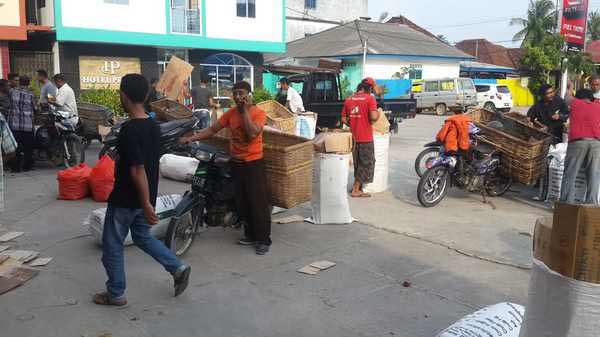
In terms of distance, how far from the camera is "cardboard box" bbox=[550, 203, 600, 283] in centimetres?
208

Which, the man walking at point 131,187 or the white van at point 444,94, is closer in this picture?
the man walking at point 131,187

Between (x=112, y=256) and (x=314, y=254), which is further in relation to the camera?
(x=314, y=254)

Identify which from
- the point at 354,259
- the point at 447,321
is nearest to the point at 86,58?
the point at 354,259

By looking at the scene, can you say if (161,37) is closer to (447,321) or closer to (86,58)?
(86,58)

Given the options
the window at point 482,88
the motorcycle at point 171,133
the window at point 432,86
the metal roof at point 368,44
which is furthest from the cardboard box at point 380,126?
the metal roof at point 368,44

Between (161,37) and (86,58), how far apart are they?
3383 mm

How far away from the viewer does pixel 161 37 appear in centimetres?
2478

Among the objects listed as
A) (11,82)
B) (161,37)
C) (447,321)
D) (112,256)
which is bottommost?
(447,321)

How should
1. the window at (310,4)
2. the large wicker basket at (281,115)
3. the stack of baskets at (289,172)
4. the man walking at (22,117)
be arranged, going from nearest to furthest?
the stack of baskets at (289,172) < the man walking at (22,117) < the large wicker basket at (281,115) < the window at (310,4)

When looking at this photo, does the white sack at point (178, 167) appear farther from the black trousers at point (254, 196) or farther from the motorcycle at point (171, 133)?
the black trousers at point (254, 196)

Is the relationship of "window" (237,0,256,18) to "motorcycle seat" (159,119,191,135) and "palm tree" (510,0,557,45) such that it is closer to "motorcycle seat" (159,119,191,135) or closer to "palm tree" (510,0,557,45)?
"motorcycle seat" (159,119,191,135)

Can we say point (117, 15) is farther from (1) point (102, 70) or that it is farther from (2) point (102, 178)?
(2) point (102, 178)

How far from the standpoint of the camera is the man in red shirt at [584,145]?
6914 millimetres

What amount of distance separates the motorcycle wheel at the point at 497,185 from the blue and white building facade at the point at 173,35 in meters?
13.3
